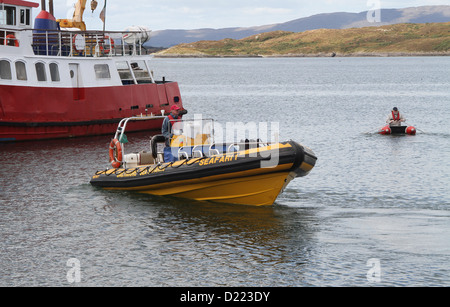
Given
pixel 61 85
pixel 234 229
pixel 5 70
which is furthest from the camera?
pixel 61 85

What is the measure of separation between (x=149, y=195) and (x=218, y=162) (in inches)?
132

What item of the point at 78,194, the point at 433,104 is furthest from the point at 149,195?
the point at 433,104

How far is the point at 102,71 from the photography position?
1334 inches

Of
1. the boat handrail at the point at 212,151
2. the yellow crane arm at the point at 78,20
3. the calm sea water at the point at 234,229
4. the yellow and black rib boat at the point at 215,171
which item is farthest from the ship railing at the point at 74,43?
the boat handrail at the point at 212,151

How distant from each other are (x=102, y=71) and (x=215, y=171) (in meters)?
17.3

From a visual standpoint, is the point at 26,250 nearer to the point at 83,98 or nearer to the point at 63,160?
the point at 63,160

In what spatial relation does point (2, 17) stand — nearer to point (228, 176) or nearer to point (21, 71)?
point (21, 71)

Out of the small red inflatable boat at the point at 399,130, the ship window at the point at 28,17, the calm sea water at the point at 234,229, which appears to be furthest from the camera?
the small red inflatable boat at the point at 399,130

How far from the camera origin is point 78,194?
70.0 ft

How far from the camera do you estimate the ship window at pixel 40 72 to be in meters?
31.0

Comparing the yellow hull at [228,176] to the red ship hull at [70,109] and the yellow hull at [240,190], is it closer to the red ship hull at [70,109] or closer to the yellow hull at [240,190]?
the yellow hull at [240,190]

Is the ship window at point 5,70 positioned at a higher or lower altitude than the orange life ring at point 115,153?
higher

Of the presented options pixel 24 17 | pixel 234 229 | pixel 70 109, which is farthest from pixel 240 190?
pixel 24 17

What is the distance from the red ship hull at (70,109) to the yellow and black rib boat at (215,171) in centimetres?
1030
